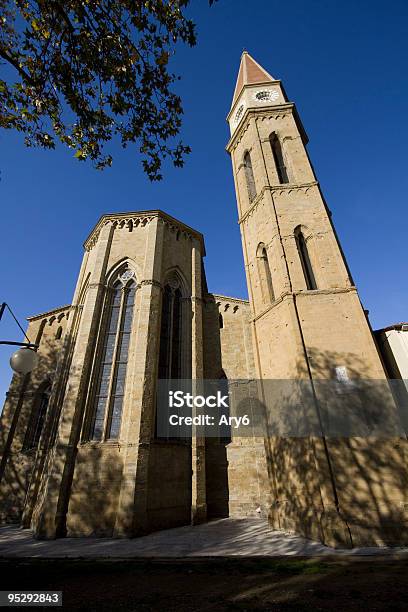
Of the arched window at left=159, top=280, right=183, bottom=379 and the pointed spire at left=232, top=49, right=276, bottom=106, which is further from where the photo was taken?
the pointed spire at left=232, top=49, right=276, bottom=106

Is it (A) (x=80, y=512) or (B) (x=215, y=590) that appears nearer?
(B) (x=215, y=590)

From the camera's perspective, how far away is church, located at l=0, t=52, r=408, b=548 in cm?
831

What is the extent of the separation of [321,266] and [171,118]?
7.84 m

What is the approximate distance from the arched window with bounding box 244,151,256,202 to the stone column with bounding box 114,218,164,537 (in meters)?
5.80

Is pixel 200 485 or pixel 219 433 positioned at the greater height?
pixel 219 433

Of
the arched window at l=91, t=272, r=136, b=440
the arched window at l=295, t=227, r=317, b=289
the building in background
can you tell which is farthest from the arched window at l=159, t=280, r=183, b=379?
the building in background

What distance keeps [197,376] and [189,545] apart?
6.03 m

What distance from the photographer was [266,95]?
18047 millimetres

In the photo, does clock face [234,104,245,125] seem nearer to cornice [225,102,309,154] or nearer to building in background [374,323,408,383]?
cornice [225,102,309,154]

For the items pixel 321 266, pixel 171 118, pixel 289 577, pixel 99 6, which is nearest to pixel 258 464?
pixel 289 577

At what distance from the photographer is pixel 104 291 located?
1354 centimetres

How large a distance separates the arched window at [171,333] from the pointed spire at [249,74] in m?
14.4

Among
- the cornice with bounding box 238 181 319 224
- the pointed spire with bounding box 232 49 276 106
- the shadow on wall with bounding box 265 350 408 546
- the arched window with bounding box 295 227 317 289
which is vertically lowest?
the shadow on wall with bounding box 265 350 408 546

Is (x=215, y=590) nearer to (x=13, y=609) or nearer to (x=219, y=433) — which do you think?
(x=13, y=609)
